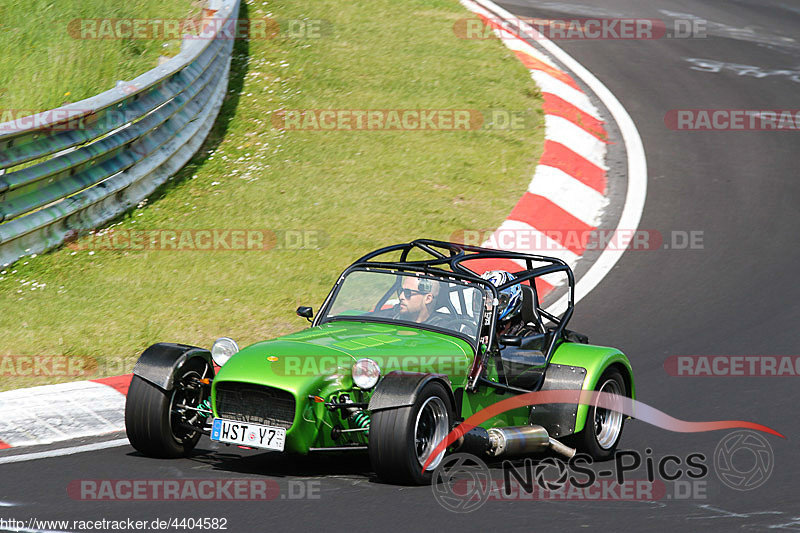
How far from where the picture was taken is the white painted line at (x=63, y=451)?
6.07m

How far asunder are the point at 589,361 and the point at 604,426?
51cm

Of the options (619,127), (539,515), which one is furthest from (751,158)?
(539,515)

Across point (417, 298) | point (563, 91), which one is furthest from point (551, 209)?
point (417, 298)

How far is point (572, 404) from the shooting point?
22.2 feet

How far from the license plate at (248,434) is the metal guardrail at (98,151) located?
14.5ft

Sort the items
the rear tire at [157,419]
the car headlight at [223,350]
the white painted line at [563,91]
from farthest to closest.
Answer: the white painted line at [563,91]
the car headlight at [223,350]
the rear tire at [157,419]

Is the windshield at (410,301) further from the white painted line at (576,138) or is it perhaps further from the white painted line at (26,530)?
the white painted line at (576,138)

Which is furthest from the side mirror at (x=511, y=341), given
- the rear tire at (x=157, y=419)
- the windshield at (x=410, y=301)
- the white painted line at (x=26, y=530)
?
the white painted line at (x=26, y=530)

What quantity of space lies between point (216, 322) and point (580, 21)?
35.7ft

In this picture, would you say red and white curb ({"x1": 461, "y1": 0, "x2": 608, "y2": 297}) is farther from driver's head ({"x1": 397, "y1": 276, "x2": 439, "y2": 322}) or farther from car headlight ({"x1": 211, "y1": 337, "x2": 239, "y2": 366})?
car headlight ({"x1": 211, "y1": 337, "x2": 239, "y2": 366})

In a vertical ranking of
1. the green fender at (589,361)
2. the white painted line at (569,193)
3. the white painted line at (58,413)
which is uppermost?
the white painted line at (569,193)

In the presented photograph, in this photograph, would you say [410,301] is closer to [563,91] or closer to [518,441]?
[518,441]

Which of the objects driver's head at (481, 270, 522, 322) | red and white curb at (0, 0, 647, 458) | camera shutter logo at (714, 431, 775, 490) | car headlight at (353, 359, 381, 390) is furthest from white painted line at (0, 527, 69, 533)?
camera shutter logo at (714, 431, 775, 490)

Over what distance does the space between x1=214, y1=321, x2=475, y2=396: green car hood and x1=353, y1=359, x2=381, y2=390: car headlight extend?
0.40 feet
